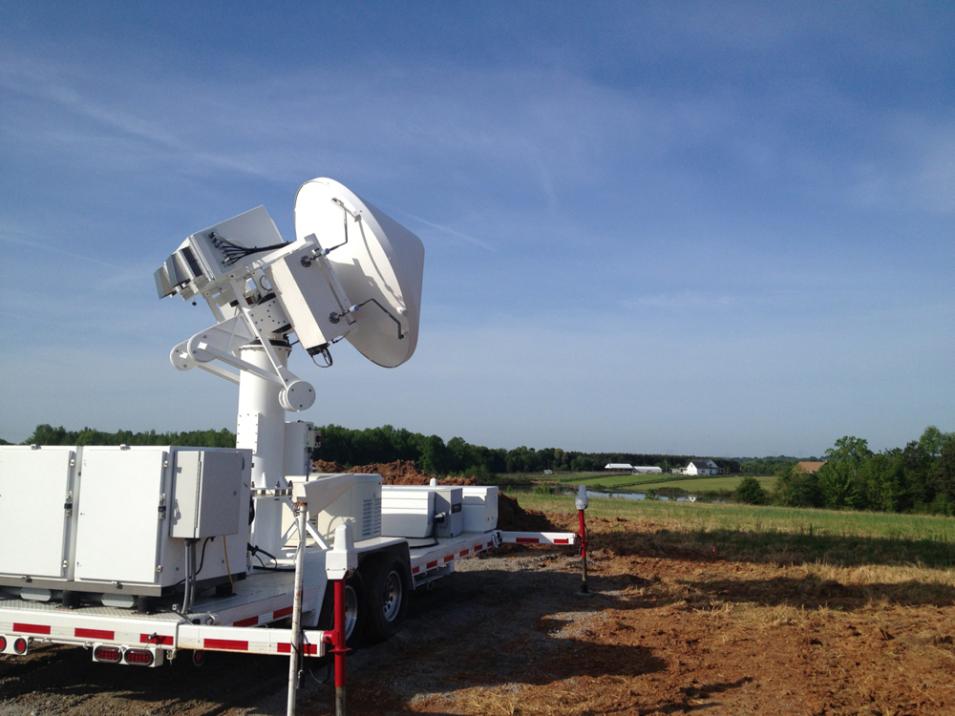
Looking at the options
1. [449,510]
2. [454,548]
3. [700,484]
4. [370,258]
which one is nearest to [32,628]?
[370,258]

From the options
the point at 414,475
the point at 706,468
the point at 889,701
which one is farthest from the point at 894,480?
the point at 889,701

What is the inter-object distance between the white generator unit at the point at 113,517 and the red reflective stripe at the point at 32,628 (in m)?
0.33

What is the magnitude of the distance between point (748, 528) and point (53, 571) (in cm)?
1894

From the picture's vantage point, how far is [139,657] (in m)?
6.00

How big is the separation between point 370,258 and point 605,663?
5307 mm

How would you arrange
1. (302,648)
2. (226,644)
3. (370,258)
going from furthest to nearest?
(370,258) < (226,644) < (302,648)

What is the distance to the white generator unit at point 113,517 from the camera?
6.28 metres

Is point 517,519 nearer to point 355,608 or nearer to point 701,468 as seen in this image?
point 355,608

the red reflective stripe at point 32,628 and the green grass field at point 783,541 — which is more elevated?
the red reflective stripe at point 32,628

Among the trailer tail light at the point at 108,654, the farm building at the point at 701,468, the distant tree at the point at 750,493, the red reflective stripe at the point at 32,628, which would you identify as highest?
the red reflective stripe at the point at 32,628

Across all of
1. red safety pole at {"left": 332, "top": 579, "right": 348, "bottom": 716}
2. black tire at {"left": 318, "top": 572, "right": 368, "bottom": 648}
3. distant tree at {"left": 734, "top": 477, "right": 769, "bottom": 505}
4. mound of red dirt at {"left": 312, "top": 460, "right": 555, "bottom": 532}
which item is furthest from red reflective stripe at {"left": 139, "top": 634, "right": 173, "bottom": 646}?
distant tree at {"left": 734, "top": 477, "right": 769, "bottom": 505}

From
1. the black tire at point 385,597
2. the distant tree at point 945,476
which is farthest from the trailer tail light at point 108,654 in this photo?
the distant tree at point 945,476

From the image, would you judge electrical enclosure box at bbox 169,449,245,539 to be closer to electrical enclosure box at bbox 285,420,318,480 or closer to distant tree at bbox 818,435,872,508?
electrical enclosure box at bbox 285,420,318,480

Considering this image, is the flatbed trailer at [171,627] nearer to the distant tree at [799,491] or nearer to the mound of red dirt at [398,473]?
the mound of red dirt at [398,473]
